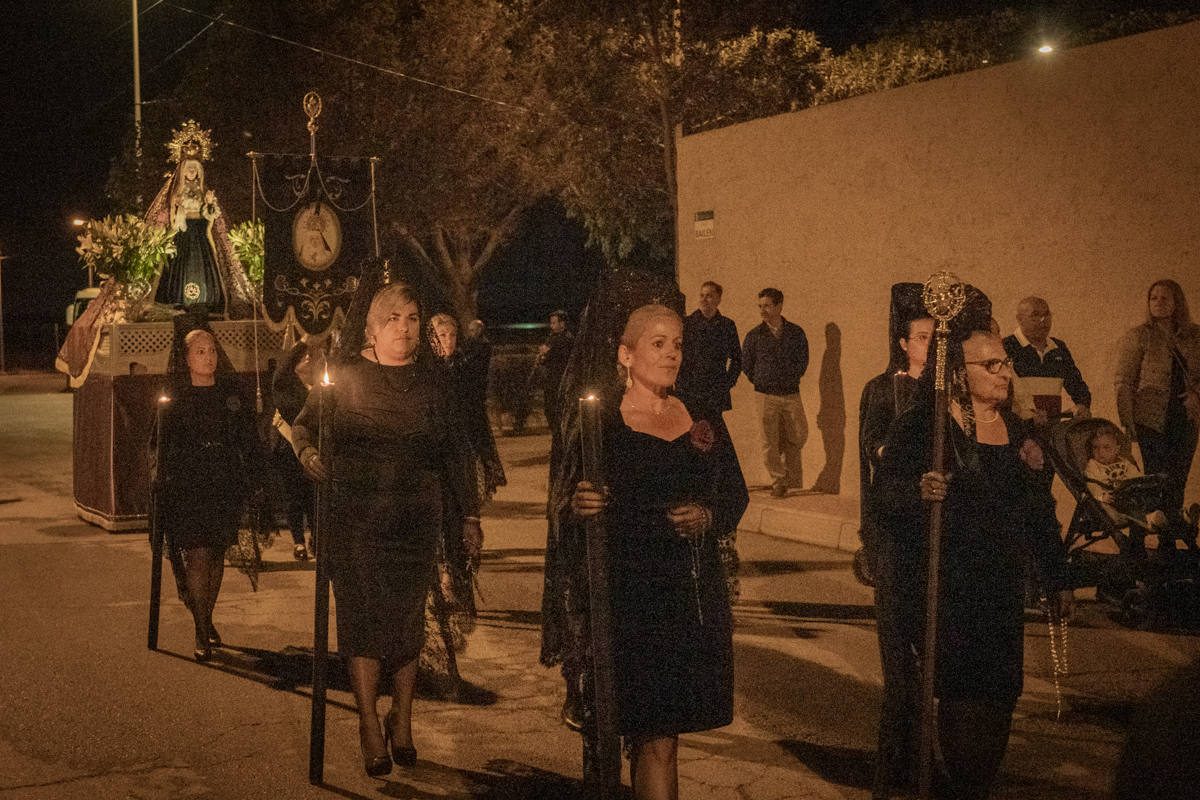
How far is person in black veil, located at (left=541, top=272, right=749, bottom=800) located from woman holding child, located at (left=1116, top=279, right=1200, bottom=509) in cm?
598

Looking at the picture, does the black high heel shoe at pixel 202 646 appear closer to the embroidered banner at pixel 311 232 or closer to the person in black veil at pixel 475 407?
the person in black veil at pixel 475 407

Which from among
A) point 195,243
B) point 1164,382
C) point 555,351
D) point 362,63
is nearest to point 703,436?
point 1164,382

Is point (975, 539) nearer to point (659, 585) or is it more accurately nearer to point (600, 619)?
point (659, 585)

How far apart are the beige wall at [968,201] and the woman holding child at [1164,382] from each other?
54 cm

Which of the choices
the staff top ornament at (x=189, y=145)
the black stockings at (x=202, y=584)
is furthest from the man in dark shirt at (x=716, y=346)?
the black stockings at (x=202, y=584)

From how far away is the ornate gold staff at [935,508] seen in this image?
4816 mm

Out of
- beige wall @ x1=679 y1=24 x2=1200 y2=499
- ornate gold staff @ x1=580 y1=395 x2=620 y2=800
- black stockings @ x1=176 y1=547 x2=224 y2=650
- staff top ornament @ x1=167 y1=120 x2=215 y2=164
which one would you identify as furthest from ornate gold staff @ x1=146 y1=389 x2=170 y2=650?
beige wall @ x1=679 y1=24 x2=1200 y2=499

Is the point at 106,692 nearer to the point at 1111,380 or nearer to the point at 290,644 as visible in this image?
the point at 290,644

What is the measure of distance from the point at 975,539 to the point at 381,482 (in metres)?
2.31

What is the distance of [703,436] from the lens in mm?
4602

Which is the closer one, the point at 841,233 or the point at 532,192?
the point at 841,233

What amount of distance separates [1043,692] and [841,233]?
6.92 metres

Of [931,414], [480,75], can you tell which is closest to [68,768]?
[931,414]

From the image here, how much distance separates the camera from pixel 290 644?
27.1 feet
